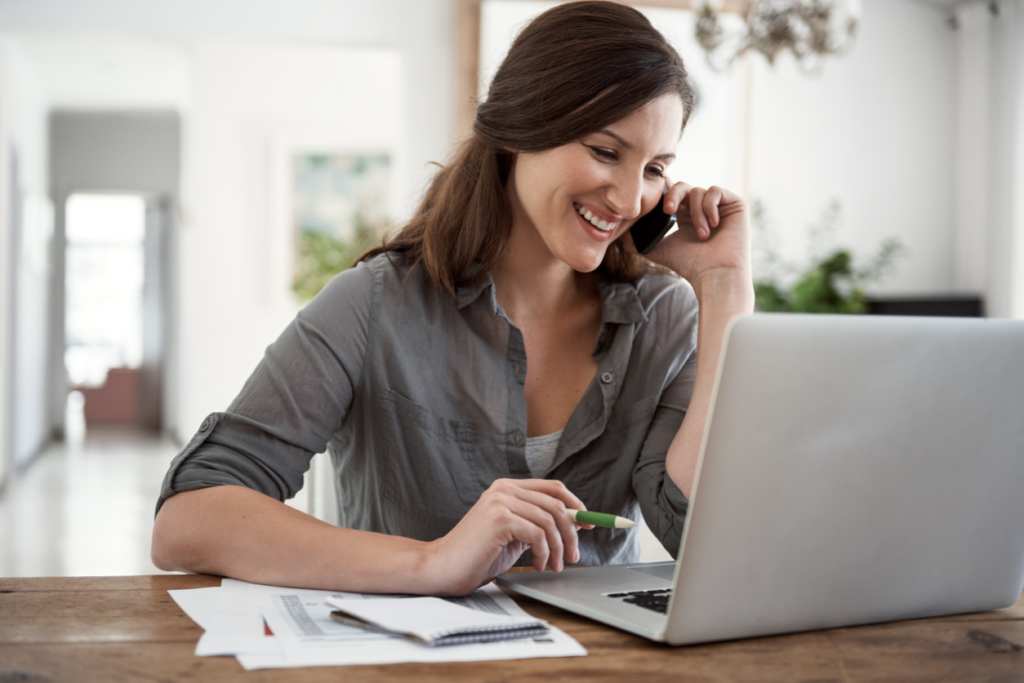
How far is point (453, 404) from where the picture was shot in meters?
1.25

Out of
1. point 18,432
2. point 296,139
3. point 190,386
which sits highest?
point 296,139

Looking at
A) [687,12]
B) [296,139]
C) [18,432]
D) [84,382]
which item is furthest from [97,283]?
[687,12]

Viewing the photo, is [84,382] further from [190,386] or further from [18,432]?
[190,386]

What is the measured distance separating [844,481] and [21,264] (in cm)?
651

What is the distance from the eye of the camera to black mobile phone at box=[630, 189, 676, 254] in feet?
4.43

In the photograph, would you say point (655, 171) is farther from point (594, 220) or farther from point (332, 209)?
point (332, 209)

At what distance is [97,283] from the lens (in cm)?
920

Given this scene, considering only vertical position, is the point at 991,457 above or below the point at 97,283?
below

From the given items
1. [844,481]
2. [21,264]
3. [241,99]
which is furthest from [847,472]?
[21,264]

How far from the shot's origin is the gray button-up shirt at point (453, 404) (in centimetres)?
118

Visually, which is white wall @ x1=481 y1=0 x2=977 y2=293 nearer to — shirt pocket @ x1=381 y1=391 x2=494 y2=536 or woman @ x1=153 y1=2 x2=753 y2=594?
woman @ x1=153 y1=2 x2=753 y2=594

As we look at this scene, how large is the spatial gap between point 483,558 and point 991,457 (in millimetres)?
447

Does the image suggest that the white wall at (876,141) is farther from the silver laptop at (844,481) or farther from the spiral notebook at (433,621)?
the spiral notebook at (433,621)

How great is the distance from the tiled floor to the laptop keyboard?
185cm
